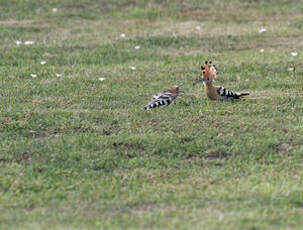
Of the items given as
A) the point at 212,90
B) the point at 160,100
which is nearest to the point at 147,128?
the point at 160,100

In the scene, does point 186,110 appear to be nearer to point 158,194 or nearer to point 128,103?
point 128,103

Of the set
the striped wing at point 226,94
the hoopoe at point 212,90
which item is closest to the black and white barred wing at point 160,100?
the hoopoe at point 212,90

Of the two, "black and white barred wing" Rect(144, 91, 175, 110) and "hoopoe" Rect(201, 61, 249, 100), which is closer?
"black and white barred wing" Rect(144, 91, 175, 110)

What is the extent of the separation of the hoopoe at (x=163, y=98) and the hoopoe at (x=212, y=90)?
1.40 feet

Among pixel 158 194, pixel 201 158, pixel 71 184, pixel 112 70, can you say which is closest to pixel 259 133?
pixel 201 158

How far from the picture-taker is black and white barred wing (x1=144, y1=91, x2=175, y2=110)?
26.9 ft

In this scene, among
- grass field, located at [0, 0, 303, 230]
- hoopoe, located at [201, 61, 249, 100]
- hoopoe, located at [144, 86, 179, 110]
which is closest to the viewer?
grass field, located at [0, 0, 303, 230]

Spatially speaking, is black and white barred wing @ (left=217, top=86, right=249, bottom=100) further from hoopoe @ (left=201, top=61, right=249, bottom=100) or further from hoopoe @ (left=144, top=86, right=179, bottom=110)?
hoopoe @ (left=144, top=86, right=179, bottom=110)

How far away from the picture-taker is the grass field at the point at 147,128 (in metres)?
5.59

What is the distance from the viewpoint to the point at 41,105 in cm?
848

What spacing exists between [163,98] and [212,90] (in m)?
0.74

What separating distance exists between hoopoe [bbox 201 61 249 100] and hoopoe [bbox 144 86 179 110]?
427 mm

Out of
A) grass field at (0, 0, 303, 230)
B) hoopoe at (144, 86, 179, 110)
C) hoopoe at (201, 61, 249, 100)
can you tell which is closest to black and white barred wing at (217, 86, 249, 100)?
hoopoe at (201, 61, 249, 100)

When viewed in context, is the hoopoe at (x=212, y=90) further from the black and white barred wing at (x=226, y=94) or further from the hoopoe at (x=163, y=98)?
the hoopoe at (x=163, y=98)
